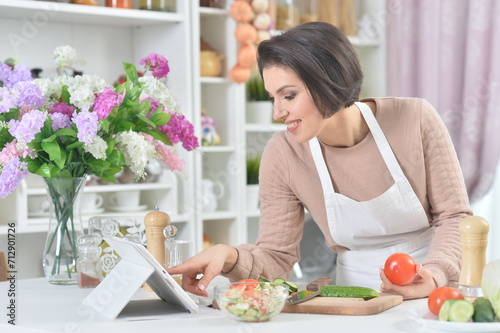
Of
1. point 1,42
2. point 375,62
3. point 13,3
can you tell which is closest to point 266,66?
point 13,3

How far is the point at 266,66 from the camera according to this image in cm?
188

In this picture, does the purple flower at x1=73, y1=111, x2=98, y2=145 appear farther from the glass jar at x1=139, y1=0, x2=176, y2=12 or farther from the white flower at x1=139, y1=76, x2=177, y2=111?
the glass jar at x1=139, y1=0, x2=176, y2=12

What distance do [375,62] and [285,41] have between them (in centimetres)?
229

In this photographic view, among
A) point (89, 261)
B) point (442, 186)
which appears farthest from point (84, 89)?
point (442, 186)

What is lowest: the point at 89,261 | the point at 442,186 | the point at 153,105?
the point at 89,261

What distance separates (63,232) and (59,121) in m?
0.29

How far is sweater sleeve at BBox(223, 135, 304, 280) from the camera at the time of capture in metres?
1.99

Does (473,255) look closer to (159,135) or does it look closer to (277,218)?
(277,218)

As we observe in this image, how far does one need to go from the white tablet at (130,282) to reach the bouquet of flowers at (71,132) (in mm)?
377

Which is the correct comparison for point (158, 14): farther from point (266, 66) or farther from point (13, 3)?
point (266, 66)

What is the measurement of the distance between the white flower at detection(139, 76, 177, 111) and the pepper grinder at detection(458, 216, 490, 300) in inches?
33.4

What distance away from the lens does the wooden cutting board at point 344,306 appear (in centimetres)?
145

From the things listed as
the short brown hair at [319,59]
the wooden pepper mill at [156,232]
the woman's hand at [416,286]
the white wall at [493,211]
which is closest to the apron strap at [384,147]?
the short brown hair at [319,59]

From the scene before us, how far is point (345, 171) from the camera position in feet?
6.71
